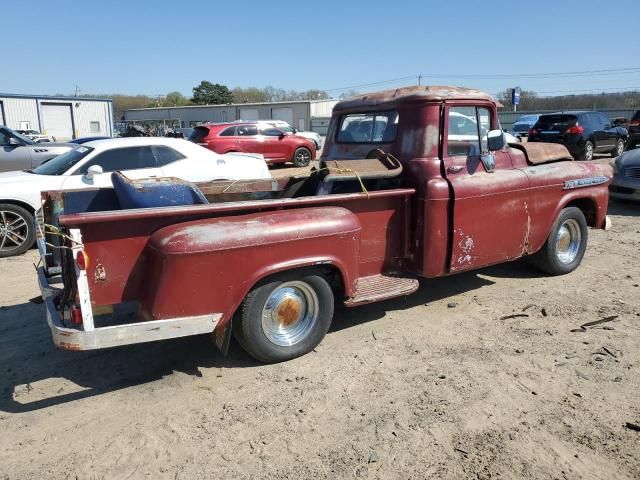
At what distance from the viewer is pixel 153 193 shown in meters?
3.85

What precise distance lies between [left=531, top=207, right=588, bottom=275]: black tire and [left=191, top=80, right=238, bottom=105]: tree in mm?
79535

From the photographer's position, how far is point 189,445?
2947mm

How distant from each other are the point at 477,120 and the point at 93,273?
12.0ft

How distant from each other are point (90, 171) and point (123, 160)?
1.96ft

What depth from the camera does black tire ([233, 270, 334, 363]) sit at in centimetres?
365

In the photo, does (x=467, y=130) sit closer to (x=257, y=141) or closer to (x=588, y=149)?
(x=588, y=149)

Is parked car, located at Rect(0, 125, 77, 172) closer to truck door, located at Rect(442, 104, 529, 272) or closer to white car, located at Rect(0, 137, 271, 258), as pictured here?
white car, located at Rect(0, 137, 271, 258)

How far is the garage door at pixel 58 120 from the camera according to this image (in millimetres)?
33344

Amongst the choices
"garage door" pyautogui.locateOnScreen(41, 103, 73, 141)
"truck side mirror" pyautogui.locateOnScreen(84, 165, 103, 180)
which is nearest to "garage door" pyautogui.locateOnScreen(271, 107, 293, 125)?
"garage door" pyautogui.locateOnScreen(41, 103, 73, 141)

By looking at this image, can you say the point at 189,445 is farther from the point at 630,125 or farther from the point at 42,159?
the point at 630,125

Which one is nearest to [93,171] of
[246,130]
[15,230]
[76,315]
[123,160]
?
[123,160]

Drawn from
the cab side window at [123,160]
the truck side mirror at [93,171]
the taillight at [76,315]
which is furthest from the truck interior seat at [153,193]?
the cab side window at [123,160]

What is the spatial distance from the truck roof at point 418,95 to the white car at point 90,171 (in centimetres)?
347

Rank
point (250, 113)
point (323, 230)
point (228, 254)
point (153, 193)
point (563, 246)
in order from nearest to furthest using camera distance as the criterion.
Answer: point (228, 254) → point (323, 230) → point (153, 193) → point (563, 246) → point (250, 113)
